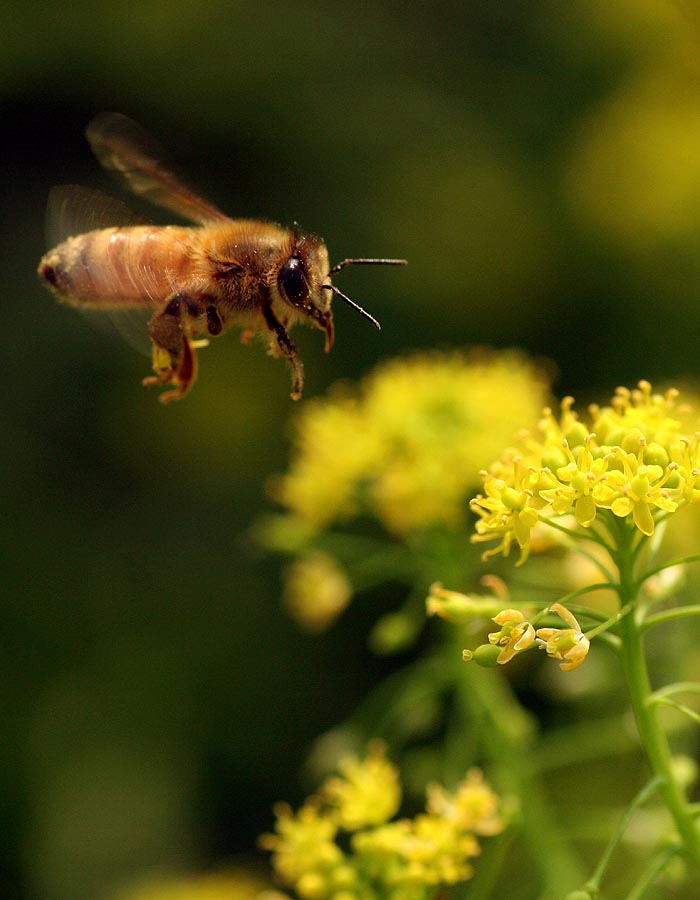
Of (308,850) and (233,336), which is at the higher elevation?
(233,336)

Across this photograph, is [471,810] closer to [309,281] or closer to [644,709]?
[644,709]

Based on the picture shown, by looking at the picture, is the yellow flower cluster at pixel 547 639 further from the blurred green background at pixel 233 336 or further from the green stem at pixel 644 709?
the blurred green background at pixel 233 336

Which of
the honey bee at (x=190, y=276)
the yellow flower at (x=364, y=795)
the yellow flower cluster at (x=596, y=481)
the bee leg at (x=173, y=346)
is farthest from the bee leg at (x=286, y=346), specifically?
the yellow flower at (x=364, y=795)

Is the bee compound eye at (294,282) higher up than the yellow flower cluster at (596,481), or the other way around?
the bee compound eye at (294,282)

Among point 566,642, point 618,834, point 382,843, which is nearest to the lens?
point 566,642

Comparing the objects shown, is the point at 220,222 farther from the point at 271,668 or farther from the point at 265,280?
the point at 271,668

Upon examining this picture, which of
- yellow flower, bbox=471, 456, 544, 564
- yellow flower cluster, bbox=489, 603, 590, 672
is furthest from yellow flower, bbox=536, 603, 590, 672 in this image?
yellow flower, bbox=471, 456, 544, 564

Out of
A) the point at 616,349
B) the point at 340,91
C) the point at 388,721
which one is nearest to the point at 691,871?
the point at 388,721

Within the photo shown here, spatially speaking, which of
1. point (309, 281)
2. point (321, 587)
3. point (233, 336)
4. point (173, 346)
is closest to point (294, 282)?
point (309, 281)
